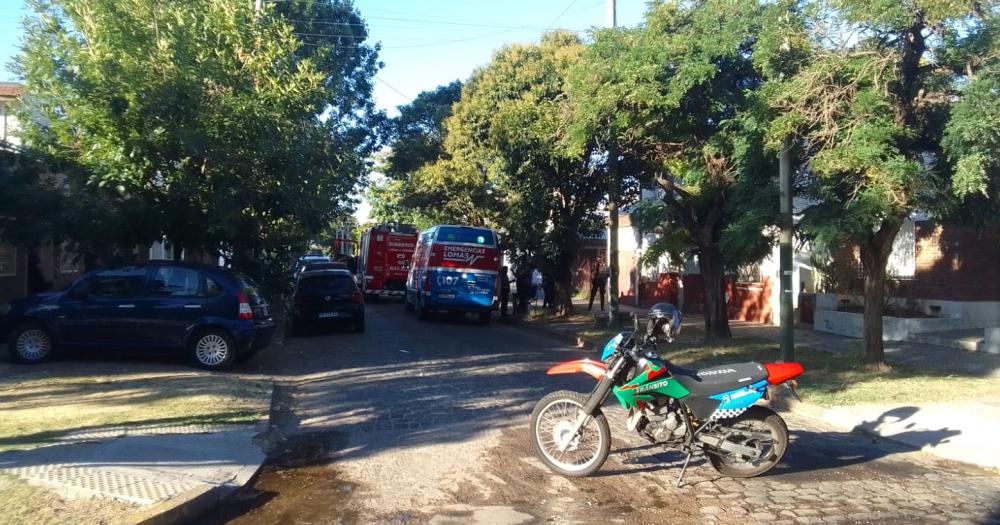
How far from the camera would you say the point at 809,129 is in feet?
38.5

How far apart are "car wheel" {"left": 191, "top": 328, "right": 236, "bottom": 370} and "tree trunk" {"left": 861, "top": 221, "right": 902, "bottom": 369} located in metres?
9.87

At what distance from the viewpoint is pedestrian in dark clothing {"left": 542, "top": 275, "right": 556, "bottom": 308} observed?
25875mm

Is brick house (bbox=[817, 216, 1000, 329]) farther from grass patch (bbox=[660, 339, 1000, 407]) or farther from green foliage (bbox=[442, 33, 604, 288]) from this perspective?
green foliage (bbox=[442, 33, 604, 288])

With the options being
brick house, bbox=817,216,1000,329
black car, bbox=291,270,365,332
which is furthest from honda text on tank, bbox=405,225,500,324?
brick house, bbox=817,216,1000,329

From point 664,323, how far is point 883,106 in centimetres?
591

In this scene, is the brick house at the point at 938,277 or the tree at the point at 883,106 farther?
the brick house at the point at 938,277

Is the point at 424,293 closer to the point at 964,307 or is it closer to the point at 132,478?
the point at 964,307

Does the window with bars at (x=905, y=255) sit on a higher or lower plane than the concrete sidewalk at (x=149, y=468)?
higher

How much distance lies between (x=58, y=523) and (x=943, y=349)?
15.3 meters

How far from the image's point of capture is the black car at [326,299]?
19156 millimetres

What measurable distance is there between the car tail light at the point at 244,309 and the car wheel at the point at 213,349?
14.9 inches

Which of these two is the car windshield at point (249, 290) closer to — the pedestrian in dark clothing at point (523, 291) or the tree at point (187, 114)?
the tree at point (187, 114)

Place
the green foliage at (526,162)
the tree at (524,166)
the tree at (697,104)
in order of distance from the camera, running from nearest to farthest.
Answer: the tree at (697,104), the green foliage at (526,162), the tree at (524,166)

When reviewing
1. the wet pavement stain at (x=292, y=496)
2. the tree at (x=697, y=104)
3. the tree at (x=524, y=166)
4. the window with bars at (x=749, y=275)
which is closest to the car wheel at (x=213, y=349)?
the wet pavement stain at (x=292, y=496)
